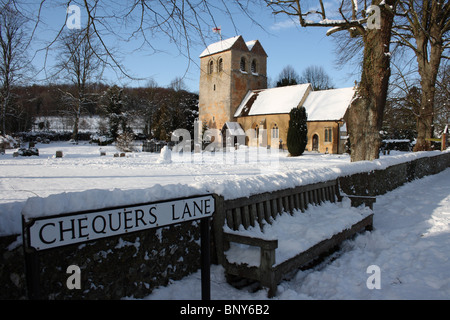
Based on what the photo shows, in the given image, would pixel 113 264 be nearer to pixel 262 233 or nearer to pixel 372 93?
pixel 262 233

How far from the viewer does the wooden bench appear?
11.2 ft

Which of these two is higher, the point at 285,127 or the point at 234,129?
the point at 285,127

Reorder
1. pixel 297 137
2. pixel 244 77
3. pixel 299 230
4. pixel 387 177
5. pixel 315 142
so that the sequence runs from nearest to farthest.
A: pixel 299 230 → pixel 387 177 → pixel 297 137 → pixel 315 142 → pixel 244 77

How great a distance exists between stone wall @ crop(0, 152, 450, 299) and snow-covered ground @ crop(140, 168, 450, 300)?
0.20m

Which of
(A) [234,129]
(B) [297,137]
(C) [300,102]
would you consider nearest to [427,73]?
(B) [297,137]

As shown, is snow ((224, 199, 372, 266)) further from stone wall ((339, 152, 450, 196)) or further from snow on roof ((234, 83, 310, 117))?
snow on roof ((234, 83, 310, 117))

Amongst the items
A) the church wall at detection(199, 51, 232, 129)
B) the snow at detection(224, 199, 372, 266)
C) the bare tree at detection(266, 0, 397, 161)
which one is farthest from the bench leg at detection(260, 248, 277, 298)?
the church wall at detection(199, 51, 232, 129)

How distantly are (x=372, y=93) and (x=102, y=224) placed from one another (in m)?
10.8

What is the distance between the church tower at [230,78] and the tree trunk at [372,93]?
94.4ft

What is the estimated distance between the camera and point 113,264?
3.02m

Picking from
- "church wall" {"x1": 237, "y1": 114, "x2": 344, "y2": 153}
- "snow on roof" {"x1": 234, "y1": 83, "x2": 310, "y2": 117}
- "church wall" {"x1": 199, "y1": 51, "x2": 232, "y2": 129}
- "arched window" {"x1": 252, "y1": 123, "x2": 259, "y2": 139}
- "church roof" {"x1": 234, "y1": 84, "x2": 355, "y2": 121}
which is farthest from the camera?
"church wall" {"x1": 199, "y1": 51, "x2": 232, "y2": 129}

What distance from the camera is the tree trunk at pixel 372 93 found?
34.2 ft

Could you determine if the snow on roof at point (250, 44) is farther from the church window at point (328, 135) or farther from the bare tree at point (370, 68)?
the bare tree at point (370, 68)

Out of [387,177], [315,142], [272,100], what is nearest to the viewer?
[387,177]
